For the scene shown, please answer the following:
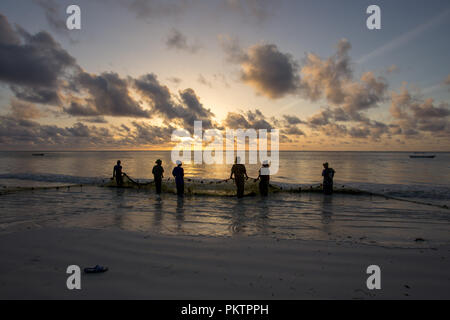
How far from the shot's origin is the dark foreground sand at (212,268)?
413 cm

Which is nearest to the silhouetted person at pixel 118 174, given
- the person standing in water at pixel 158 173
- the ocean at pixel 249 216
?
the ocean at pixel 249 216

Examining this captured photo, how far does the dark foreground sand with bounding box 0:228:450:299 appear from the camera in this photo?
4.13m

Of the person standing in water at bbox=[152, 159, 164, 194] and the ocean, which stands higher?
the person standing in water at bbox=[152, 159, 164, 194]

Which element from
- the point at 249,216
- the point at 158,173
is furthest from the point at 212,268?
the point at 158,173

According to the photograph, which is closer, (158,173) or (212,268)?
(212,268)

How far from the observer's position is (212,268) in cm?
501

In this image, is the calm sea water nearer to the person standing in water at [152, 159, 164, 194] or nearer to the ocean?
the ocean

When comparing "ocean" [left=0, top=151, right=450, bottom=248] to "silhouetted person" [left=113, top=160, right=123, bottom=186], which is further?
"silhouetted person" [left=113, top=160, right=123, bottom=186]

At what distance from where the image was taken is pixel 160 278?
4559mm

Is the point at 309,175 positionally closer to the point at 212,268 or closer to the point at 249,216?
the point at 249,216

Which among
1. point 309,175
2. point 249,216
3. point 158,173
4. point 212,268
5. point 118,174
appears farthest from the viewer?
point 309,175

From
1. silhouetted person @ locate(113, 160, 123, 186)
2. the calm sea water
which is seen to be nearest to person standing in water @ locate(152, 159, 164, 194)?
silhouetted person @ locate(113, 160, 123, 186)
